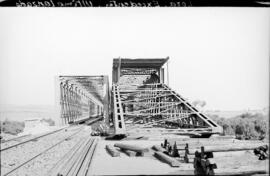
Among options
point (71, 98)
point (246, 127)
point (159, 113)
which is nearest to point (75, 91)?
point (71, 98)

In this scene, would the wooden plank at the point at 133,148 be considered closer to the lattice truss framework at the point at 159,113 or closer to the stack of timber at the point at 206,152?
the stack of timber at the point at 206,152

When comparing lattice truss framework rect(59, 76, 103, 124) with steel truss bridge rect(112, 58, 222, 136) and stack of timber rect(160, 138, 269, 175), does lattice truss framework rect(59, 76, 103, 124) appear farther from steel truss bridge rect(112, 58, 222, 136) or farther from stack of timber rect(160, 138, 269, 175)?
stack of timber rect(160, 138, 269, 175)

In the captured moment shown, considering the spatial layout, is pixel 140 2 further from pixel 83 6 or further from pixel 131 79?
pixel 131 79

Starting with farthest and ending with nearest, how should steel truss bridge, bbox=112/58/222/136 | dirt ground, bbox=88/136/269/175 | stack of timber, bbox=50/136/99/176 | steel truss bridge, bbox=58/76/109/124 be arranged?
steel truss bridge, bbox=58/76/109/124
steel truss bridge, bbox=112/58/222/136
stack of timber, bbox=50/136/99/176
dirt ground, bbox=88/136/269/175

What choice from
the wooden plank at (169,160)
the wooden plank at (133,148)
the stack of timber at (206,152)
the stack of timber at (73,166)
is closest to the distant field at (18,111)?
the stack of timber at (73,166)

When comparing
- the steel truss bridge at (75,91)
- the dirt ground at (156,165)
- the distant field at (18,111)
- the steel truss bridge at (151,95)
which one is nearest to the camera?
the distant field at (18,111)

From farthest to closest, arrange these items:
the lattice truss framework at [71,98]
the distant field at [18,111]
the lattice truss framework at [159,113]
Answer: the lattice truss framework at [71,98], the lattice truss framework at [159,113], the distant field at [18,111]

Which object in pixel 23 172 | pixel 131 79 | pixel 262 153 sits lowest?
pixel 23 172

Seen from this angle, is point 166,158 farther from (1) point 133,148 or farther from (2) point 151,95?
(2) point 151,95

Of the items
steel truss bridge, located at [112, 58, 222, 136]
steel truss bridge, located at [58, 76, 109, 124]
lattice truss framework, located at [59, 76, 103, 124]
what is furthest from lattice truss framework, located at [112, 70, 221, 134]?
lattice truss framework, located at [59, 76, 103, 124]

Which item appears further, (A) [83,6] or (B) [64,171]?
(B) [64,171]

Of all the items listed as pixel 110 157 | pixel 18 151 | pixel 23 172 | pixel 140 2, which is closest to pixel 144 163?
pixel 110 157
